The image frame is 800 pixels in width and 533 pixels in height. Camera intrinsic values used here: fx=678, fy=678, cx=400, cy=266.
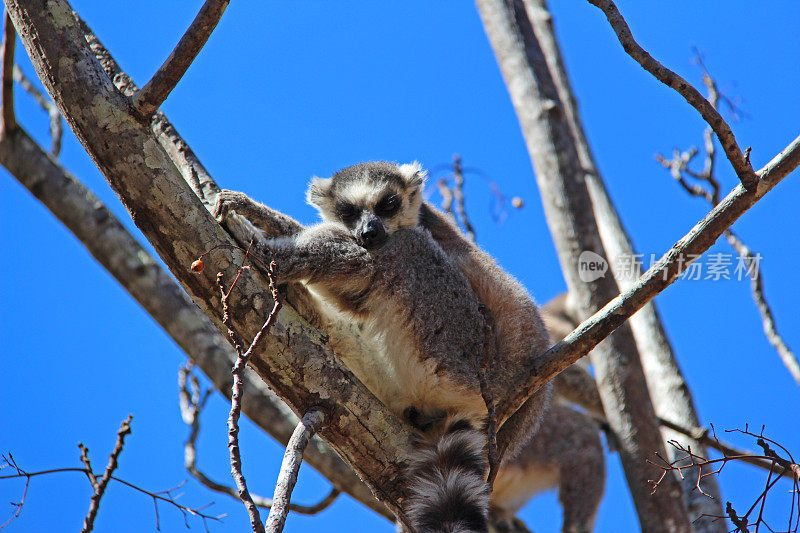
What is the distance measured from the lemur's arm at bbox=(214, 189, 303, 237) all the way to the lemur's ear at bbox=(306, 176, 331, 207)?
43.4 inches

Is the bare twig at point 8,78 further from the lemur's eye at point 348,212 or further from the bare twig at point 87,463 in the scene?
the bare twig at point 87,463

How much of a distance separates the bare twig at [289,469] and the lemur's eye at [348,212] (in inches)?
74.3

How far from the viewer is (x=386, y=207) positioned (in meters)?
4.61

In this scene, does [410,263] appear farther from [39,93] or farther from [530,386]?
[39,93]

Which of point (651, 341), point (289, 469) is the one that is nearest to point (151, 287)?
point (289, 469)

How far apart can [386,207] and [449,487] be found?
2.10 m

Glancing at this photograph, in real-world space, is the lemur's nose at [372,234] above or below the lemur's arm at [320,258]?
above

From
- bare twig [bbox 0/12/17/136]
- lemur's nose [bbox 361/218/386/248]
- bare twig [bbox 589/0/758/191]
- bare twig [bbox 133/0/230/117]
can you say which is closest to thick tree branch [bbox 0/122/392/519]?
bare twig [bbox 0/12/17/136]

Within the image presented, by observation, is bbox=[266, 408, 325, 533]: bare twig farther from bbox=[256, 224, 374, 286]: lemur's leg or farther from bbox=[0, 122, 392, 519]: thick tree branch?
bbox=[0, 122, 392, 519]: thick tree branch

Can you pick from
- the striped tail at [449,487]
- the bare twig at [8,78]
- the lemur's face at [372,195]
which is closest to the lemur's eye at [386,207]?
the lemur's face at [372,195]

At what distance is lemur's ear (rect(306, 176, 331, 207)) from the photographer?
5.05m

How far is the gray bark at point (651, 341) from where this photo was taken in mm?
5188

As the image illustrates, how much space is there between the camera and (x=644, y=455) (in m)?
5.49

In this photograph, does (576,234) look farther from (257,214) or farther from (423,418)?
(257,214)
